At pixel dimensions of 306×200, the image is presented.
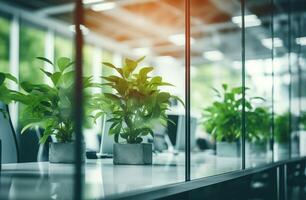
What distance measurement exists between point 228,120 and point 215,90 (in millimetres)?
304

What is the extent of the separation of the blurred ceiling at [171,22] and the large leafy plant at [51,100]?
13.5 feet

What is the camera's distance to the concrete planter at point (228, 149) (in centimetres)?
387

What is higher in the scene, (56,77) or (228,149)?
(56,77)

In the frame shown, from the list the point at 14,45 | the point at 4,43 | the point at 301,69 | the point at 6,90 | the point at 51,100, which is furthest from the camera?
the point at 14,45

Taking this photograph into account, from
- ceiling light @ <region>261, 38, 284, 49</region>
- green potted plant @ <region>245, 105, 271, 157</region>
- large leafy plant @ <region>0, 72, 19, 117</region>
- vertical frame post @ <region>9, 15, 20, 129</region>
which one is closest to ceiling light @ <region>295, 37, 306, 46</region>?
ceiling light @ <region>261, 38, 284, 49</region>

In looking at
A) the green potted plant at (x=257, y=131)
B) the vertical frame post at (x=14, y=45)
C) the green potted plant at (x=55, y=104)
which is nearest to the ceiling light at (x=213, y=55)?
the vertical frame post at (x=14, y=45)

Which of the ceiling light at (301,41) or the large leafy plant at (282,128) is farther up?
the ceiling light at (301,41)

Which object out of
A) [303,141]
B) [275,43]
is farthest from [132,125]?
[303,141]

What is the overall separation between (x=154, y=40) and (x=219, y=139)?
7.27 meters

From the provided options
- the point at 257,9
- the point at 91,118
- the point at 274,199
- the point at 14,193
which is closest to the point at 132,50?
the point at 257,9

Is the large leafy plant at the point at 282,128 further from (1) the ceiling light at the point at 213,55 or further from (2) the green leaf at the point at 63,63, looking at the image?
(1) the ceiling light at the point at 213,55

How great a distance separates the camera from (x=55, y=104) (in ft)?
6.75

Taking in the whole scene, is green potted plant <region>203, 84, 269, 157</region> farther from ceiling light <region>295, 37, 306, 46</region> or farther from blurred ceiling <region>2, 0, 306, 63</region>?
ceiling light <region>295, 37, 306, 46</region>

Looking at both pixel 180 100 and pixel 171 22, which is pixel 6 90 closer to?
pixel 180 100
